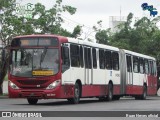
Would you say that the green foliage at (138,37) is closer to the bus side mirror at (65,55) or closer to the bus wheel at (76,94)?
the bus wheel at (76,94)

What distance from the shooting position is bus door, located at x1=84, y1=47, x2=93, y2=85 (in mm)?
29755

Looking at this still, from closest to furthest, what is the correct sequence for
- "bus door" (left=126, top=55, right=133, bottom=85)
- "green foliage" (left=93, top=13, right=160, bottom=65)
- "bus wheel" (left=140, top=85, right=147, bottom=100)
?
"bus door" (left=126, top=55, right=133, bottom=85) < "bus wheel" (left=140, top=85, right=147, bottom=100) < "green foliage" (left=93, top=13, right=160, bottom=65)

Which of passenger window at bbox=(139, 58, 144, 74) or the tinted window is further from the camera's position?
passenger window at bbox=(139, 58, 144, 74)

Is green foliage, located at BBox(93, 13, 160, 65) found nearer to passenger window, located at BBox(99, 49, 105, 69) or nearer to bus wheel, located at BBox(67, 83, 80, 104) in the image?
passenger window, located at BBox(99, 49, 105, 69)

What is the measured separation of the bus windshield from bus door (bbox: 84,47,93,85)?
3.06 m

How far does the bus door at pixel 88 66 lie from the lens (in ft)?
97.6

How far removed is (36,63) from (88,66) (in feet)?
12.7

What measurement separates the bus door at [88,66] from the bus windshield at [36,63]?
120 inches

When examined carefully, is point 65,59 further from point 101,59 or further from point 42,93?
point 101,59

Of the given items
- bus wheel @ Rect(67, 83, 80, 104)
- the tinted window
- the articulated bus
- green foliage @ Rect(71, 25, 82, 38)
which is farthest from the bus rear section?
green foliage @ Rect(71, 25, 82, 38)

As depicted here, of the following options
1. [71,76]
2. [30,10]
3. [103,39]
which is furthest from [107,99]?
[103,39]

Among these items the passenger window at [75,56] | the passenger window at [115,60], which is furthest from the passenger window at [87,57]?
the passenger window at [115,60]

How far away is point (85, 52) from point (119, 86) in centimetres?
669

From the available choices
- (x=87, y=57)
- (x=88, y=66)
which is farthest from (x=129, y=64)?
(x=87, y=57)
